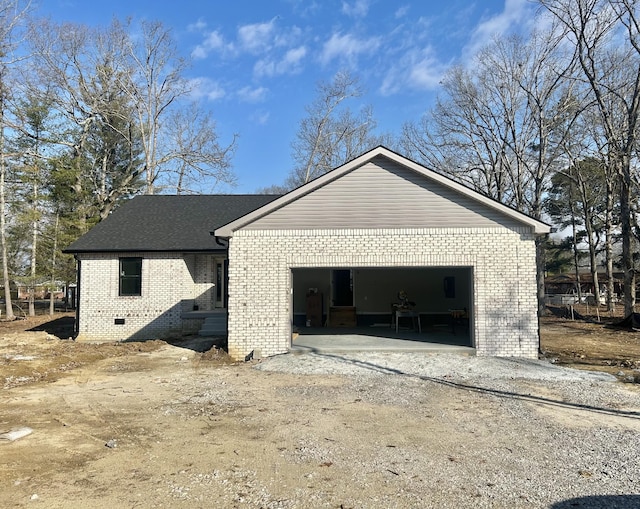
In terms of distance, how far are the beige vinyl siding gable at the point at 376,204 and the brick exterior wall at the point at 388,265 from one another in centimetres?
23

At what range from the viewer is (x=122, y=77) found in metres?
30.5

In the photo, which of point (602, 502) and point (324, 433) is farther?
point (324, 433)

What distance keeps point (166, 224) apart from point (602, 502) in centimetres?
1735

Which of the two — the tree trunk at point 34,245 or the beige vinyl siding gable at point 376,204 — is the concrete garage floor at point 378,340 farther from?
the tree trunk at point 34,245

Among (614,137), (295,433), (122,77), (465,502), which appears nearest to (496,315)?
(295,433)

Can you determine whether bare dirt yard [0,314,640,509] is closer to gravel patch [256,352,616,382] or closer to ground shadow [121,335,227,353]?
gravel patch [256,352,616,382]

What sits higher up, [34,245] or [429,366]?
[34,245]

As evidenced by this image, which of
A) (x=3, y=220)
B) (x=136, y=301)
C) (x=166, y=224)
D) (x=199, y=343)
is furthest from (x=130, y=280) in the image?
(x=3, y=220)

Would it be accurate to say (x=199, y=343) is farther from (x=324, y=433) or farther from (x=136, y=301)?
(x=324, y=433)

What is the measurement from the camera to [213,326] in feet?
50.2

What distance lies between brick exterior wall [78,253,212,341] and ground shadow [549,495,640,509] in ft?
46.2

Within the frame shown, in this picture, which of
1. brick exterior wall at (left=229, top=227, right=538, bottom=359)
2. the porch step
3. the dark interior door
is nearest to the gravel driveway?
brick exterior wall at (left=229, top=227, right=538, bottom=359)

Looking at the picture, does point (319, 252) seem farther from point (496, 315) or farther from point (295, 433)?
point (295, 433)

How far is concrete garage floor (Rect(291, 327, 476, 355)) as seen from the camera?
1131cm
